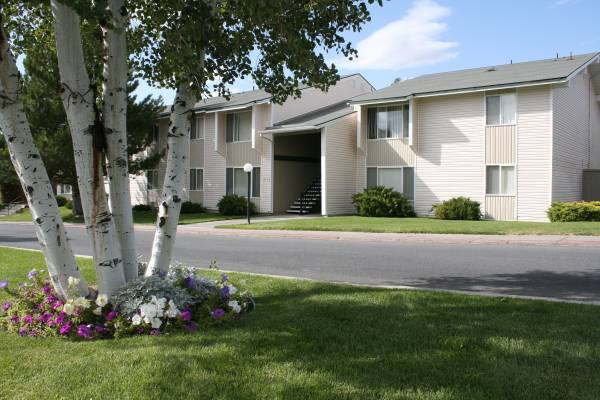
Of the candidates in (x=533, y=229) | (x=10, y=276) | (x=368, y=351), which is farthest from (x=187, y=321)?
(x=533, y=229)

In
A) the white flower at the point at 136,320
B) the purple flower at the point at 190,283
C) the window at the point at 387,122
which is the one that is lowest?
the white flower at the point at 136,320

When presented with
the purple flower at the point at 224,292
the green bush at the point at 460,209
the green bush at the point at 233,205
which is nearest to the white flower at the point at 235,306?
the purple flower at the point at 224,292

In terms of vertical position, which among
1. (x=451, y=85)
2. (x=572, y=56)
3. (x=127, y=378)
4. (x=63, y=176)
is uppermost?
(x=572, y=56)

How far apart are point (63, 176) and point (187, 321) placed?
2689 cm

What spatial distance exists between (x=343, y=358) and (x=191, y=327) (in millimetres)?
1711

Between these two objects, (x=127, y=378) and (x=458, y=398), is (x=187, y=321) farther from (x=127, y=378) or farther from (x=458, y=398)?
(x=458, y=398)

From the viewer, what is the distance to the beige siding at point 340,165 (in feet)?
87.4

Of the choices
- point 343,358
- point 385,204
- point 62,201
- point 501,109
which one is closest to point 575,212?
point 501,109

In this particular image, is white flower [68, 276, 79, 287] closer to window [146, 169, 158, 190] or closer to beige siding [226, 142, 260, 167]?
A: beige siding [226, 142, 260, 167]

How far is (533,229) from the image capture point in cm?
1756

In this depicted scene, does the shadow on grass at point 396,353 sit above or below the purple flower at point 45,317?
below

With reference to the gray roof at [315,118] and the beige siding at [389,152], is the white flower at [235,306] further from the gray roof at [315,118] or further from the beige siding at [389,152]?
the beige siding at [389,152]

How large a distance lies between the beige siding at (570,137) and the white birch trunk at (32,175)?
20.9m

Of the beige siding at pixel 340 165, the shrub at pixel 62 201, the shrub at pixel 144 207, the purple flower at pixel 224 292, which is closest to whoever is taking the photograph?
the purple flower at pixel 224 292
